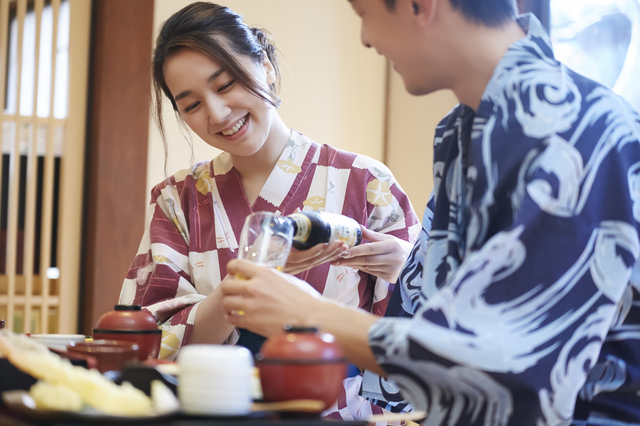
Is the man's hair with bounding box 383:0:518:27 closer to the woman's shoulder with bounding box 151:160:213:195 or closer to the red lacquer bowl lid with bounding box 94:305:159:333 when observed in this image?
the red lacquer bowl lid with bounding box 94:305:159:333

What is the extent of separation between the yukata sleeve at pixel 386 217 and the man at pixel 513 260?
72 centimetres

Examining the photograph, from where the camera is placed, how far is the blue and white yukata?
0.74 m

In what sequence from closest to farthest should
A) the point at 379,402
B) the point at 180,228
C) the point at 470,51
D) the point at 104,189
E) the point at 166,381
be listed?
the point at 166,381 < the point at 470,51 < the point at 379,402 < the point at 180,228 < the point at 104,189

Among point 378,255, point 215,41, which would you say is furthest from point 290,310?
point 215,41

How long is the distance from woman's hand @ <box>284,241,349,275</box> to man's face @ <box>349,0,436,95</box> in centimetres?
36

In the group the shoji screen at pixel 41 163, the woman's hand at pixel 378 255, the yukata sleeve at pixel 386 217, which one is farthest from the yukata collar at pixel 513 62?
the shoji screen at pixel 41 163

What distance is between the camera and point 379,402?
4.31 feet

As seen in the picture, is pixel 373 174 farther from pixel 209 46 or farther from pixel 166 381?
pixel 166 381

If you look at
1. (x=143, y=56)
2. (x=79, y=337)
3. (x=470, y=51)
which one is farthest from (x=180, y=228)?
(x=143, y=56)

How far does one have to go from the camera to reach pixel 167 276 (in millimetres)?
1627

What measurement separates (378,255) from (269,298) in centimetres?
57

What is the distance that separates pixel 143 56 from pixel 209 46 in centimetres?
134

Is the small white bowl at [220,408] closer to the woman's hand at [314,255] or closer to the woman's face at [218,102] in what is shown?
the woman's hand at [314,255]

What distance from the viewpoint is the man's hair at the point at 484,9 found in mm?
887
